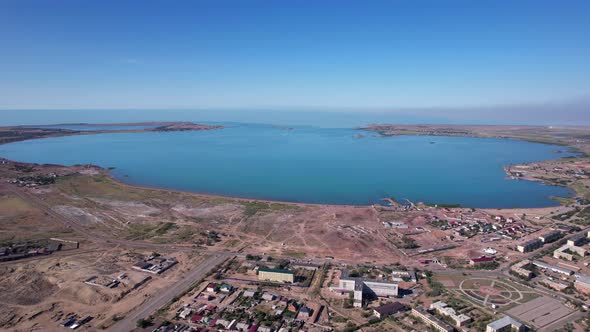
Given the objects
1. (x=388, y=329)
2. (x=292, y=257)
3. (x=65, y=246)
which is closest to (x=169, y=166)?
(x=65, y=246)

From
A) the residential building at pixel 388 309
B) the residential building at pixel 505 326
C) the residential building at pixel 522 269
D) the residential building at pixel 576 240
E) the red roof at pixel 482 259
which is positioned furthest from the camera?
the residential building at pixel 576 240

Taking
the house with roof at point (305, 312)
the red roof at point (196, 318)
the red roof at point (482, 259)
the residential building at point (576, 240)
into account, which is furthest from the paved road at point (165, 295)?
the residential building at point (576, 240)

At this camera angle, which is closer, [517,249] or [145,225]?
[517,249]

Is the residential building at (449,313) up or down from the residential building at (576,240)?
down

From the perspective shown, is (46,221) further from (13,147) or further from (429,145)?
(429,145)

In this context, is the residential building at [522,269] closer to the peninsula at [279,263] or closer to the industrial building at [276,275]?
the peninsula at [279,263]

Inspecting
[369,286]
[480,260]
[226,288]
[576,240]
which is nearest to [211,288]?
[226,288]

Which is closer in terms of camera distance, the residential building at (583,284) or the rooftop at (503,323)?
the rooftop at (503,323)
